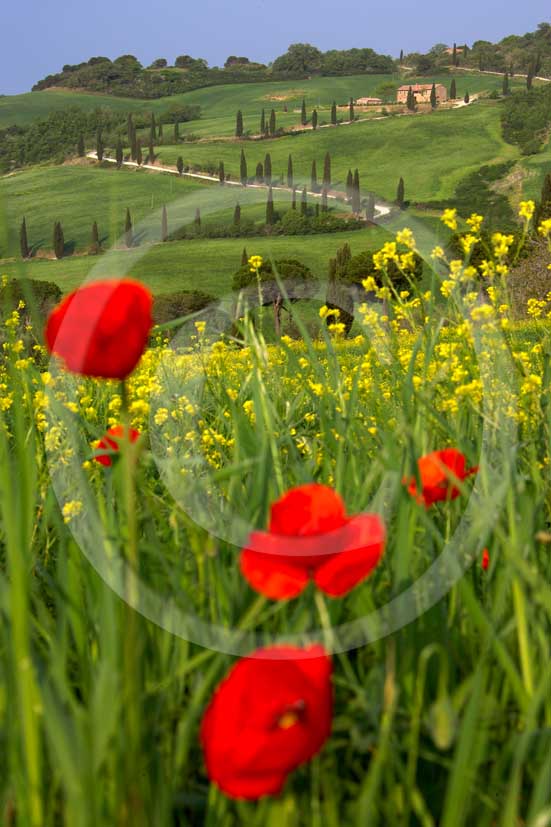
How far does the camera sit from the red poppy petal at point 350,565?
914 mm

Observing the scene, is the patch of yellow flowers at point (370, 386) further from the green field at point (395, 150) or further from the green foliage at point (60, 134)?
the green foliage at point (60, 134)

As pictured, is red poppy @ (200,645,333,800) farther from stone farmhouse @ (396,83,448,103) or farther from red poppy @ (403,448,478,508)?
stone farmhouse @ (396,83,448,103)

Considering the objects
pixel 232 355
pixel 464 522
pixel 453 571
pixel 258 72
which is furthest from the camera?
pixel 258 72

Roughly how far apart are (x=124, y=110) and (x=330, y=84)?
129 feet

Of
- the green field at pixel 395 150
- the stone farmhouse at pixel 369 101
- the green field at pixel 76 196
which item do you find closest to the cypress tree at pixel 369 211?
the green field at pixel 76 196

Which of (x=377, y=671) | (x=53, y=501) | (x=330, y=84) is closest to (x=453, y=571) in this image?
(x=377, y=671)

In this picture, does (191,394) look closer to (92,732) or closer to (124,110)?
(92,732)

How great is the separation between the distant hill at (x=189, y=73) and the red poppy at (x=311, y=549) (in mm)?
181973

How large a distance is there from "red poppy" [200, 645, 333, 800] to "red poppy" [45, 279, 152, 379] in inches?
14.8

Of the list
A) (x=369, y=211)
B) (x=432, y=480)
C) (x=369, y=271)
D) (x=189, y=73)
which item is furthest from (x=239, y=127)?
(x=432, y=480)

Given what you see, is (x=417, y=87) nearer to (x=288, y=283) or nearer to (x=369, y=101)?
(x=369, y=101)

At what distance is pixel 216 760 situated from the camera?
0.74 metres

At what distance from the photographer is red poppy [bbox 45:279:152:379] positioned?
38.0 inches

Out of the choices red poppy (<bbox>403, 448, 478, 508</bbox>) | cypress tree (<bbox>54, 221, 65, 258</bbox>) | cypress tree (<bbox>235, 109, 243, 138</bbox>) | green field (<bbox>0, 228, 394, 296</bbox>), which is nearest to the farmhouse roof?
cypress tree (<bbox>235, 109, 243, 138</bbox>)
